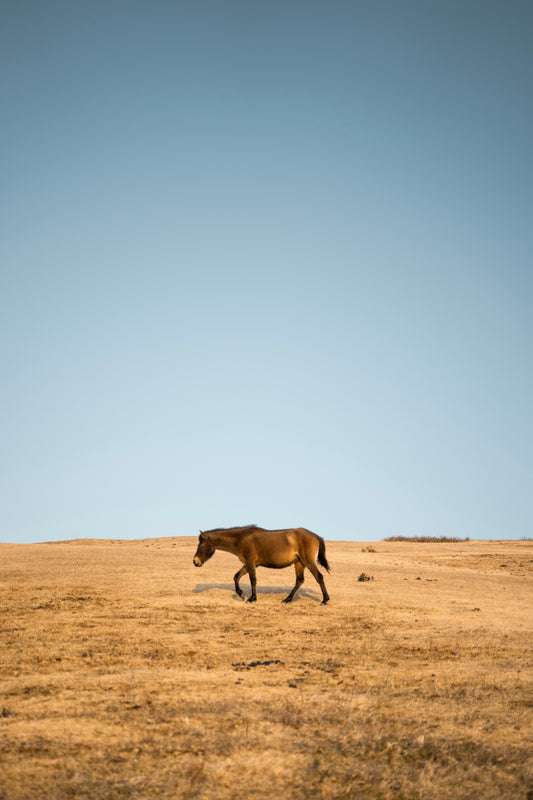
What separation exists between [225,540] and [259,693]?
863cm

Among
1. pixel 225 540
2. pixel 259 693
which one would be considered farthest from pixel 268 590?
pixel 259 693

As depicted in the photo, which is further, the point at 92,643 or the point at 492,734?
the point at 92,643

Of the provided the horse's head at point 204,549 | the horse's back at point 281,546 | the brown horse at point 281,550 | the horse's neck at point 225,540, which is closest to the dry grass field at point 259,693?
the brown horse at point 281,550

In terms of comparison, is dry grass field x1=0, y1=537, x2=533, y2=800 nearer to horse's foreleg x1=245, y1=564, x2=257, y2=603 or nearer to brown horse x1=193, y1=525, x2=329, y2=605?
horse's foreleg x1=245, y1=564, x2=257, y2=603

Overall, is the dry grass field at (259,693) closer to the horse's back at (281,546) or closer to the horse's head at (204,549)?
the horse's head at (204,549)

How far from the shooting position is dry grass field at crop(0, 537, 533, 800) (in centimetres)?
537

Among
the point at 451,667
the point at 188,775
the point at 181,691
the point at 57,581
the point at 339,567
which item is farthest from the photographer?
the point at 339,567

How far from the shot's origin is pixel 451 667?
10094 mm

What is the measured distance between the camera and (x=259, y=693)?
800 cm

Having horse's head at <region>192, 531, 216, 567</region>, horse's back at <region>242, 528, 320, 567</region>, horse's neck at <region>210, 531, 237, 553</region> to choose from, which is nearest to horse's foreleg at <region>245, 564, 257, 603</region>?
horse's back at <region>242, 528, 320, 567</region>

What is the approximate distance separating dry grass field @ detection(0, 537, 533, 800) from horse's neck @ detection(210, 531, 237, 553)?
4.40ft

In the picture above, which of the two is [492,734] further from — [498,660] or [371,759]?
[498,660]

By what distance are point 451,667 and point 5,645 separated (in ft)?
27.1

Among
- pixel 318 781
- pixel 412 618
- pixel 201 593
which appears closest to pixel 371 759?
pixel 318 781
